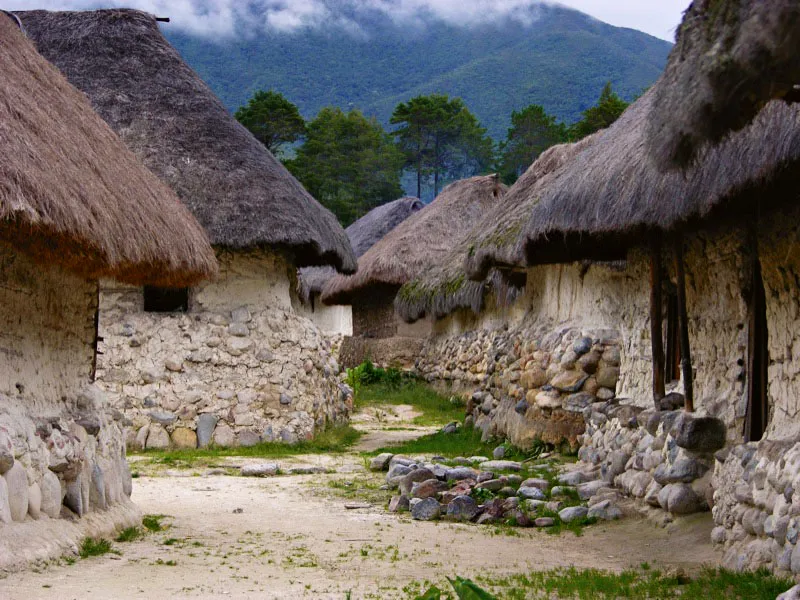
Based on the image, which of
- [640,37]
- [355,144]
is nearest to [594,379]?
[355,144]

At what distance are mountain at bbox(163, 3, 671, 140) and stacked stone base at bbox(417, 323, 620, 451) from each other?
187 ft

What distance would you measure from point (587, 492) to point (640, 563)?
2.22 metres

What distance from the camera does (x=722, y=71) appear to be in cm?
320

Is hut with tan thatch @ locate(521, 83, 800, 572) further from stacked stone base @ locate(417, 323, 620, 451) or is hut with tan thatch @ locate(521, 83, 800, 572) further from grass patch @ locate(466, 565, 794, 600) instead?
stacked stone base @ locate(417, 323, 620, 451)

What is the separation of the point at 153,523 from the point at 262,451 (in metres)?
4.75

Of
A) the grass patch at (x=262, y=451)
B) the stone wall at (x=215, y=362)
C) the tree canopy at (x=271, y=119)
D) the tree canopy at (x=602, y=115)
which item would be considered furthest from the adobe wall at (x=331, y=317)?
the stone wall at (x=215, y=362)

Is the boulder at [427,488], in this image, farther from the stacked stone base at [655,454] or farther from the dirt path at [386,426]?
the dirt path at [386,426]

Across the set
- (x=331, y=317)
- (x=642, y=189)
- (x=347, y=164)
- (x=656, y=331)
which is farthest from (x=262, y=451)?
(x=347, y=164)

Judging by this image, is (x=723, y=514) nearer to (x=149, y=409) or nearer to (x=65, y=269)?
(x=65, y=269)

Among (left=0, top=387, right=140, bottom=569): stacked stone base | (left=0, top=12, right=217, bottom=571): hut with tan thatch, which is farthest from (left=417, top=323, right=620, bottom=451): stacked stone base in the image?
(left=0, top=387, right=140, bottom=569): stacked stone base

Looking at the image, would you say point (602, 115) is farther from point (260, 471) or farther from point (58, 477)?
point (58, 477)

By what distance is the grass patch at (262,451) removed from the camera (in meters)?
10.5

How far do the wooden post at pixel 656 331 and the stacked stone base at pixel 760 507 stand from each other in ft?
5.43

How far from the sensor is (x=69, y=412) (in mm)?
6074
